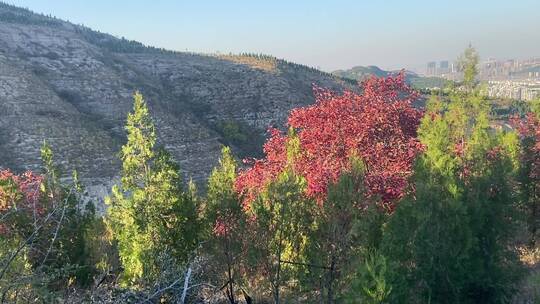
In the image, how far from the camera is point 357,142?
14.9 meters

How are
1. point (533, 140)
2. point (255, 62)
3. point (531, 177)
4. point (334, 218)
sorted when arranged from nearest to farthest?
point (334, 218), point (531, 177), point (533, 140), point (255, 62)

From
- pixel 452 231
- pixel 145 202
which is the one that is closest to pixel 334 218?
pixel 452 231

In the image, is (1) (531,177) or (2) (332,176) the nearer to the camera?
(2) (332,176)

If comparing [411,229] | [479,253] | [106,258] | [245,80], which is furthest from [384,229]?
[245,80]

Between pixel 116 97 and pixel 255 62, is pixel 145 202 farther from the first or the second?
pixel 255 62

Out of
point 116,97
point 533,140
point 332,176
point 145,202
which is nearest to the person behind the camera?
point 145,202

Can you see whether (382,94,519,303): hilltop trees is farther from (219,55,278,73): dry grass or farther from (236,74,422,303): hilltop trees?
(219,55,278,73): dry grass

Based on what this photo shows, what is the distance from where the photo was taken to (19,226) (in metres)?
15.8

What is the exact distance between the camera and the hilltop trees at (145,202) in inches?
479

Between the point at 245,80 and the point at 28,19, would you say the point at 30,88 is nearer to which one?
the point at 245,80

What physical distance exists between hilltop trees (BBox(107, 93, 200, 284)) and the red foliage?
2.76 m

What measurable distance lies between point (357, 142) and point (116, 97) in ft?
215

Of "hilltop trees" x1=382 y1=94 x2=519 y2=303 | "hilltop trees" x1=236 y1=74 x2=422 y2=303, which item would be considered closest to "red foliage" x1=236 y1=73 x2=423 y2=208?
Answer: "hilltop trees" x1=236 y1=74 x2=422 y2=303

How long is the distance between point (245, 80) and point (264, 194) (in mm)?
83013
